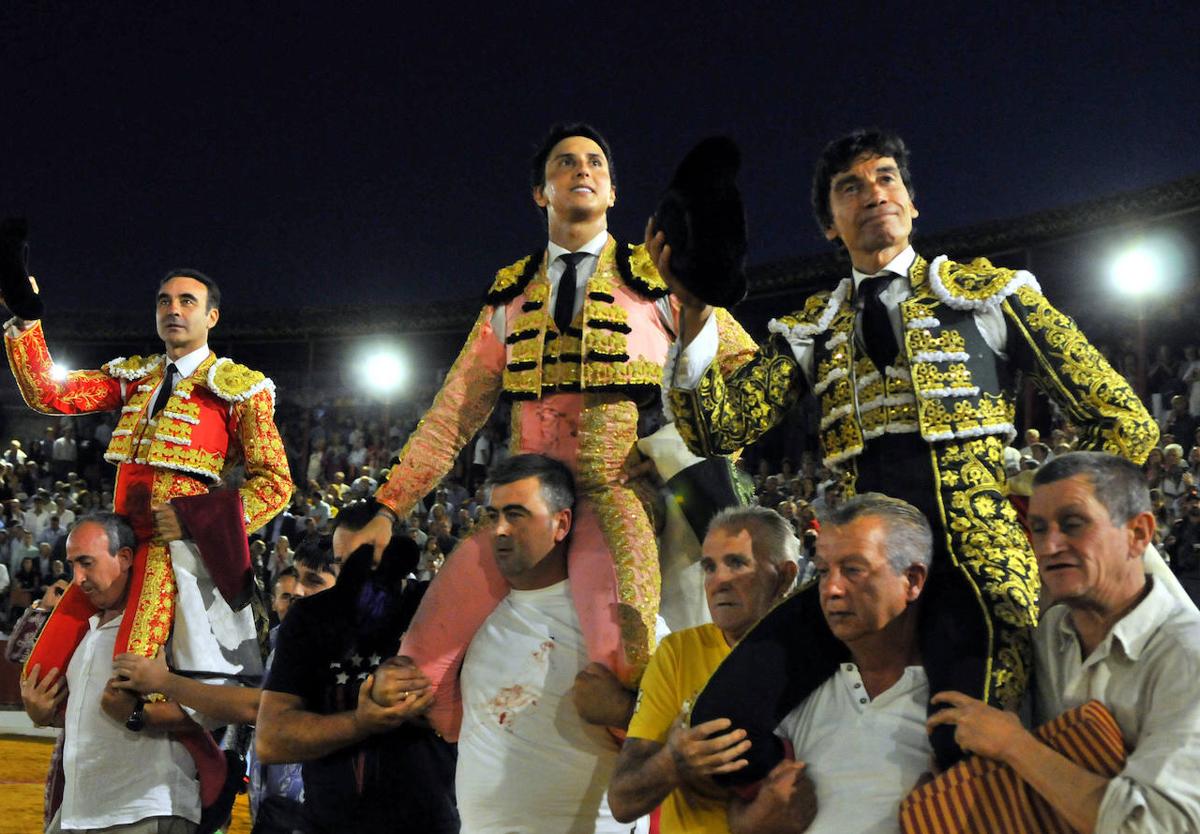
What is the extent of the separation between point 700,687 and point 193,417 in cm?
226

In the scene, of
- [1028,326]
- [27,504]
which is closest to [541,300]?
[1028,326]

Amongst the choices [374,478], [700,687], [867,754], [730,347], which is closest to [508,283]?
[730,347]

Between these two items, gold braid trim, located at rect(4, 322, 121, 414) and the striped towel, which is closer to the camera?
the striped towel

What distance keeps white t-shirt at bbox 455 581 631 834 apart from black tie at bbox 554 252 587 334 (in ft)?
2.01

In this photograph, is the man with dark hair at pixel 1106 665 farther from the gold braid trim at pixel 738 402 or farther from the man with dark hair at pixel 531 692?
the man with dark hair at pixel 531 692

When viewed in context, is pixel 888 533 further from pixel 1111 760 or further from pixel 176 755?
pixel 176 755

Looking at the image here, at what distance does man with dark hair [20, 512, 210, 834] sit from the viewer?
3.96 meters

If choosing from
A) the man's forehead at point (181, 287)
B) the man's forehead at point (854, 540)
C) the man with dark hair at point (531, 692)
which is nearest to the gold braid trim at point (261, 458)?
the man's forehead at point (181, 287)

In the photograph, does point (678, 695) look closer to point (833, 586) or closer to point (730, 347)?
point (833, 586)

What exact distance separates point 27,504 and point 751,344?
1256 cm

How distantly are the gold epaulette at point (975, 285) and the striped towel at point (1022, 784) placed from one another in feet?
2.49

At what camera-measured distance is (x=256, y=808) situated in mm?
4363

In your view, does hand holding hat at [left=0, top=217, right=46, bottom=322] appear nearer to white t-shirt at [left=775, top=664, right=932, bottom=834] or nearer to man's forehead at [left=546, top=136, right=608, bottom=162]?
man's forehead at [left=546, top=136, right=608, bottom=162]

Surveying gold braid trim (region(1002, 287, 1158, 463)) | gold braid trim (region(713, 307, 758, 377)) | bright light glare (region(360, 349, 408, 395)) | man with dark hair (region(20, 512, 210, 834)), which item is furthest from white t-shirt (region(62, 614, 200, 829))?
bright light glare (region(360, 349, 408, 395))
